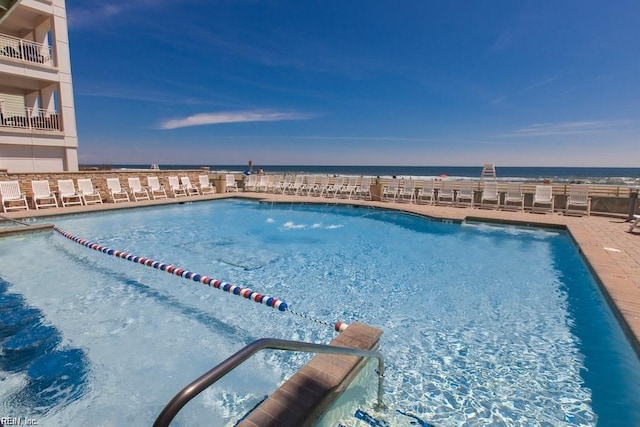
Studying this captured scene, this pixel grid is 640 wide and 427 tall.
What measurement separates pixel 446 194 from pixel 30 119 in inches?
635

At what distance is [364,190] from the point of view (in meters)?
13.4

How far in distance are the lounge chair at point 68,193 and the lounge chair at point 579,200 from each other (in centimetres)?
1562

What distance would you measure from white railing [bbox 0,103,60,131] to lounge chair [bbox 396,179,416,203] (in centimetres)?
1424

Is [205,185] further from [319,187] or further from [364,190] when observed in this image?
[364,190]

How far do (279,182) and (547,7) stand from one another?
40.8ft

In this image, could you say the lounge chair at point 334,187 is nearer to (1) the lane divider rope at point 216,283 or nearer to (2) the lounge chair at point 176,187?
(2) the lounge chair at point 176,187

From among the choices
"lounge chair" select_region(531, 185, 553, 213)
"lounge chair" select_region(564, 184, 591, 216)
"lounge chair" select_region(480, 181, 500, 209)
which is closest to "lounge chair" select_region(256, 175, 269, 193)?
"lounge chair" select_region(480, 181, 500, 209)

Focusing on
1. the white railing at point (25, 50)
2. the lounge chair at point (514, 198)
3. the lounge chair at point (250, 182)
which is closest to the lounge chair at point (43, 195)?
the white railing at point (25, 50)

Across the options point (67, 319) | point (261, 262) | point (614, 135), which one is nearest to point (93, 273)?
point (67, 319)

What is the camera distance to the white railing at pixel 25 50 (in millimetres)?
11797

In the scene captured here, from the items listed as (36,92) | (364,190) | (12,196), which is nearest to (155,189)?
(12,196)

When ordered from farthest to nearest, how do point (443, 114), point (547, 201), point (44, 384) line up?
point (443, 114) < point (547, 201) < point (44, 384)

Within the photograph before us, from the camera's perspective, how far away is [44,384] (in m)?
2.60

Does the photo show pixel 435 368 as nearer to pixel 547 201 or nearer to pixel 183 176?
pixel 547 201
